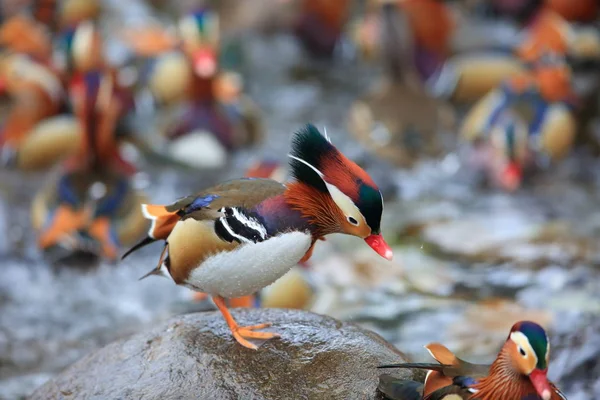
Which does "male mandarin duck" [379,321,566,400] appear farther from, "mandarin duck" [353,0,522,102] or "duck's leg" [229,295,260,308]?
"mandarin duck" [353,0,522,102]

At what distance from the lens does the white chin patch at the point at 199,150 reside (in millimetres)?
6750

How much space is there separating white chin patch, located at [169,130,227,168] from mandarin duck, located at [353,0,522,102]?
1771 mm

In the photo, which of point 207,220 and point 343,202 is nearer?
point 343,202

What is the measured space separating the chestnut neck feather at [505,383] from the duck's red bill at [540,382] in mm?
41

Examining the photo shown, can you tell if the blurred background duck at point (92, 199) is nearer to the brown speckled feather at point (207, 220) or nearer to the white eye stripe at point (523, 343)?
the brown speckled feather at point (207, 220)

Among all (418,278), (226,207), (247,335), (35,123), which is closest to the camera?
(226,207)

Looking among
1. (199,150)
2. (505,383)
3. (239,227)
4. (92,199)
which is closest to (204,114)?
(199,150)

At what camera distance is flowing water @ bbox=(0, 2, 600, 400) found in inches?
175

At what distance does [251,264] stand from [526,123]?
4.24 m

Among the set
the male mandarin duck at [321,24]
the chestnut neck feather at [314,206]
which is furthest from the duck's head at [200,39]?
the chestnut neck feather at [314,206]

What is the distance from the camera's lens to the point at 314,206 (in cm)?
269

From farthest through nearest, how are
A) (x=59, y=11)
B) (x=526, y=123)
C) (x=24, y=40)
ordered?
(x=59, y=11) < (x=24, y=40) < (x=526, y=123)

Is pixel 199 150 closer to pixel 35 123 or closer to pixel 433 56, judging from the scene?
pixel 35 123

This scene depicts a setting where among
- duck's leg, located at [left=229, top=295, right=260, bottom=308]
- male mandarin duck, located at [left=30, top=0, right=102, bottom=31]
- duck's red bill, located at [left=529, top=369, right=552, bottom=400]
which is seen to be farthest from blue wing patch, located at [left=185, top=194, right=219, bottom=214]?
male mandarin duck, located at [left=30, top=0, right=102, bottom=31]
